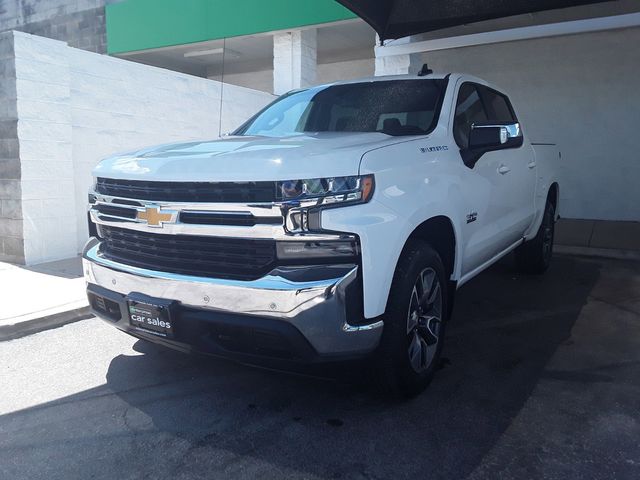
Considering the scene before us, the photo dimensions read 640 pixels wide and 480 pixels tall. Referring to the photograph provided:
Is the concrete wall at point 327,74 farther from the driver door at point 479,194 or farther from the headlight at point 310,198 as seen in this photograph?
the headlight at point 310,198

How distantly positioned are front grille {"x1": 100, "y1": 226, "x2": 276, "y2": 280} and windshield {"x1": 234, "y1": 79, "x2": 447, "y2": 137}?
1.37 meters

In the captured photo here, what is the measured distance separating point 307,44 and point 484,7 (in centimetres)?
457

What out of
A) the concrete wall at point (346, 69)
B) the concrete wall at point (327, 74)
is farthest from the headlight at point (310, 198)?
the concrete wall at point (346, 69)

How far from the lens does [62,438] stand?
2.87 m

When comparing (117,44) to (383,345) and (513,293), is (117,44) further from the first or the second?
(383,345)

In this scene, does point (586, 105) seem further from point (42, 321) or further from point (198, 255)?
point (42, 321)

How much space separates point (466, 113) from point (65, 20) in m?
14.0

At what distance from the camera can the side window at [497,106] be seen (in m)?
4.75

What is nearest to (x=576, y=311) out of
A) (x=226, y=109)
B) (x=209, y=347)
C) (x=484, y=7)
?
(x=209, y=347)

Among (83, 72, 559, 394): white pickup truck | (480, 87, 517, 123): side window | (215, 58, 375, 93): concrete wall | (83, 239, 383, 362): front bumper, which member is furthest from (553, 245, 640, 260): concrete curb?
(215, 58, 375, 93): concrete wall

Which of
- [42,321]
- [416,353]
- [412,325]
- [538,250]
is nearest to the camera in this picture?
[412,325]

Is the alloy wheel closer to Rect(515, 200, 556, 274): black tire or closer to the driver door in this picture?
the driver door

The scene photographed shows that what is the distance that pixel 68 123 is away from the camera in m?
A: 6.75

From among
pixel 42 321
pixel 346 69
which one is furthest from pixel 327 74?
pixel 42 321
